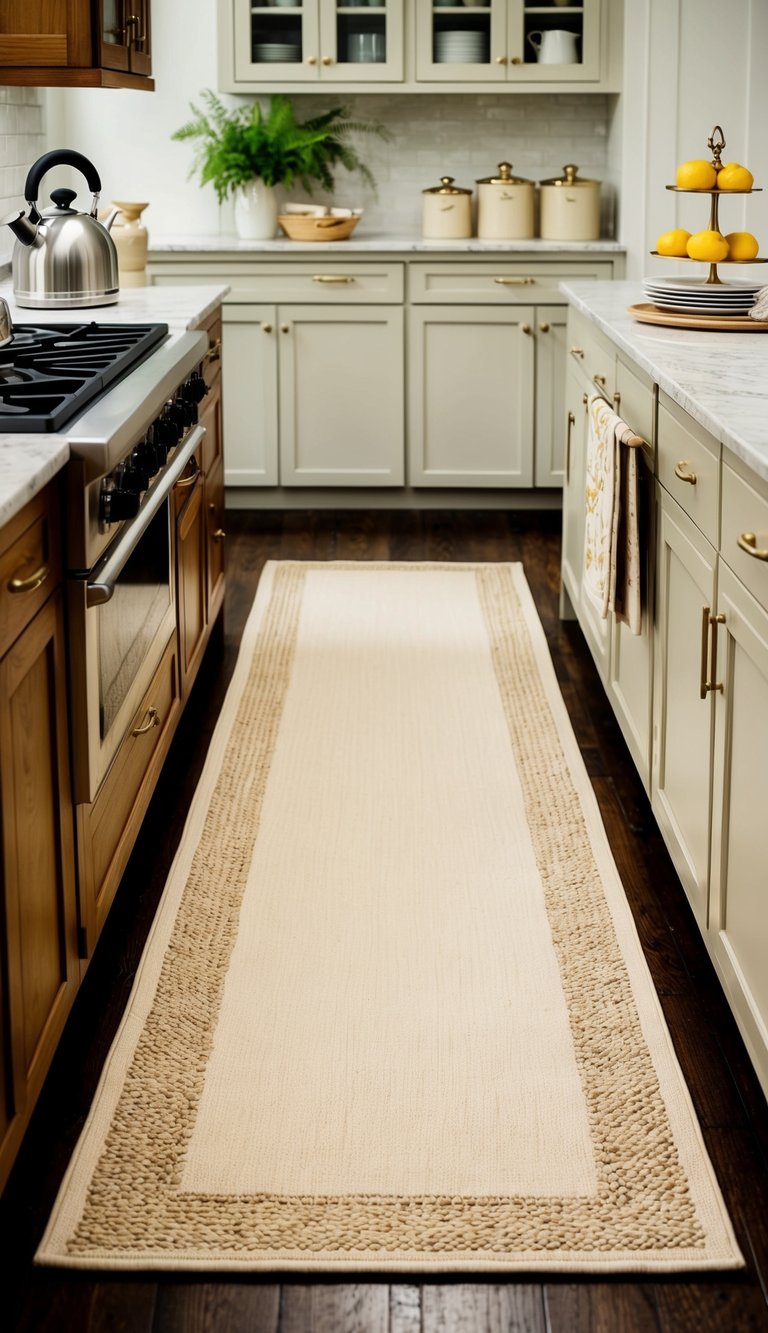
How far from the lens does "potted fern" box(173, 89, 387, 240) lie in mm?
5238

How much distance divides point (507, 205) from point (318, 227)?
0.70m

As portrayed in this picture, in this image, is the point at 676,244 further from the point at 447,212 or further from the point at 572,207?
the point at 447,212

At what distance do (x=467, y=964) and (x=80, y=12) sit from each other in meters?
2.23

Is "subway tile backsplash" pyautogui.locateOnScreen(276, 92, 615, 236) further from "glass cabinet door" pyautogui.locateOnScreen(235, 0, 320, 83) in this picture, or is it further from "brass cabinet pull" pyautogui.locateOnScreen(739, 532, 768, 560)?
"brass cabinet pull" pyautogui.locateOnScreen(739, 532, 768, 560)

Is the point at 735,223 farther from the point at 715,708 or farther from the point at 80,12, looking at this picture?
the point at 715,708

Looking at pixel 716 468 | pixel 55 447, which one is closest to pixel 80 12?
pixel 55 447

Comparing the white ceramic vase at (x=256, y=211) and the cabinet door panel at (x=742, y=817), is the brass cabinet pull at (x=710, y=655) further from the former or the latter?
the white ceramic vase at (x=256, y=211)

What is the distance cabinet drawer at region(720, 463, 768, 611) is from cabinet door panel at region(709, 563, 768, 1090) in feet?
0.08

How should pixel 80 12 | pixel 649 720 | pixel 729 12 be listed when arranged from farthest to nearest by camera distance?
pixel 729 12 → pixel 80 12 → pixel 649 720

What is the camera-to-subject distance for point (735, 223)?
497 centimetres

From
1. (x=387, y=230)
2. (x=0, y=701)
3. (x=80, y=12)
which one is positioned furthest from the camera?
(x=387, y=230)

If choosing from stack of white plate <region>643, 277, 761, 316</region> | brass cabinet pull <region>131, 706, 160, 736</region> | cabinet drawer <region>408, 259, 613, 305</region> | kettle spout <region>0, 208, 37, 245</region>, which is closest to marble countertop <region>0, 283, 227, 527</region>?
kettle spout <region>0, 208, 37, 245</region>

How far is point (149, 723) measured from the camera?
2.63 meters

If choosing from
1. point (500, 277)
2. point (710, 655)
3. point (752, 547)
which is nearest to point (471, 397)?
point (500, 277)
